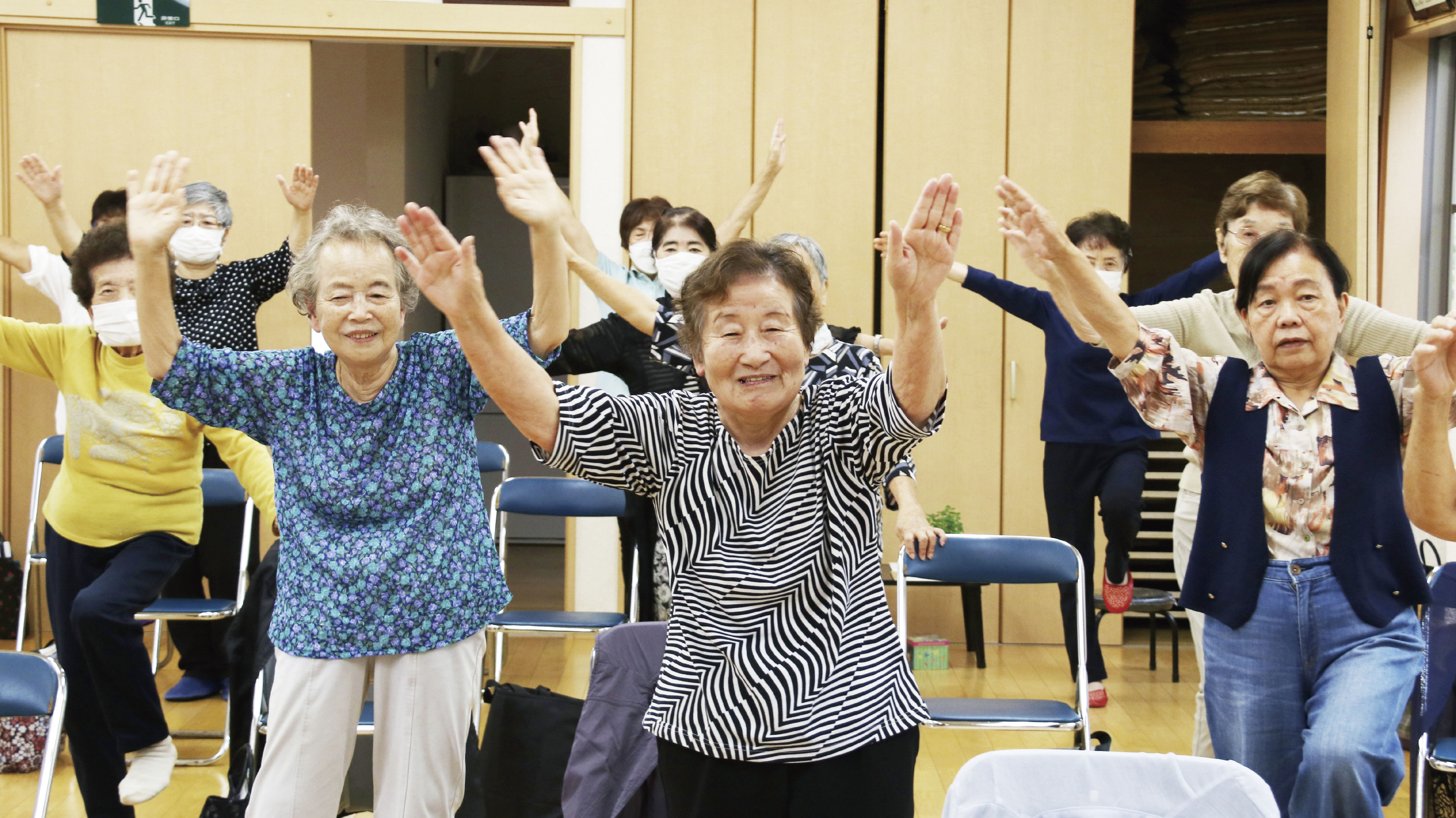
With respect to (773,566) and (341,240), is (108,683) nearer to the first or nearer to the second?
(341,240)

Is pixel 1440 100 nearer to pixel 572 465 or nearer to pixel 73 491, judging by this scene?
pixel 572 465

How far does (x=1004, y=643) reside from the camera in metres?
5.76

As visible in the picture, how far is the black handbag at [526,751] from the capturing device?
2.94 m

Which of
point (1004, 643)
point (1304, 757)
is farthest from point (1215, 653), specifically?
point (1004, 643)

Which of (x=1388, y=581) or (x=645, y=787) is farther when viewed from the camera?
(x=645, y=787)

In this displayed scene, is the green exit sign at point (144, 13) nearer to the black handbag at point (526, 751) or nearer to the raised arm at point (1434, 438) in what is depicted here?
the black handbag at point (526, 751)

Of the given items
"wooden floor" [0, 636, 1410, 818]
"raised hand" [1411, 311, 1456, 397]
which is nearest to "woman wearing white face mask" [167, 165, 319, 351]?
"wooden floor" [0, 636, 1410, 818]

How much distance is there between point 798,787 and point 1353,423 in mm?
1300

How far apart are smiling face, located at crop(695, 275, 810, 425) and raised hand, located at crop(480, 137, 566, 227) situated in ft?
1.12

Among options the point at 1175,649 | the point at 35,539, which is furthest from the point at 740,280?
the point at 1175,649

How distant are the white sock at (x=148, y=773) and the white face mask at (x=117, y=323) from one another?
1.01 m

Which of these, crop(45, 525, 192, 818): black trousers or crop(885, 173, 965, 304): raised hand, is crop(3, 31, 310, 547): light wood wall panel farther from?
crop(885, 173, 965, 304): raised hand

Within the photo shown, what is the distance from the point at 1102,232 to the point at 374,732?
315 cm

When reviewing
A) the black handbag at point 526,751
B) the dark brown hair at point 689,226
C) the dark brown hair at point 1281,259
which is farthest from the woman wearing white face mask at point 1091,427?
the black handbag at point 526,751
